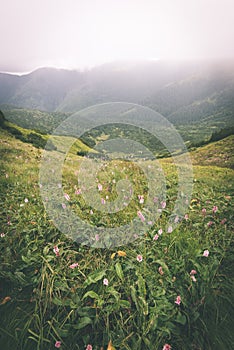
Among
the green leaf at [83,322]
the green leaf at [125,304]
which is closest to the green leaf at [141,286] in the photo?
the green leaf at [125,304]

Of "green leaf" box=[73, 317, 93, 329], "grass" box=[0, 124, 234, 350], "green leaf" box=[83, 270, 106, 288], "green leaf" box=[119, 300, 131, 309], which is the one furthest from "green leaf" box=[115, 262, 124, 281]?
"green leaf" box=[73, 317, 93, 329]

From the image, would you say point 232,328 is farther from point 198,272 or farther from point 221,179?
point 221,179

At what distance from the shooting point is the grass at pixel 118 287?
2129mm

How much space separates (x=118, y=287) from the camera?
252 centimetres

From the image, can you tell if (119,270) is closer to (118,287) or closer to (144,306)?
(118,287)

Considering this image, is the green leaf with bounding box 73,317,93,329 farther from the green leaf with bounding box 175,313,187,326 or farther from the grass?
the green leaf with bounding box 175,313,187,326

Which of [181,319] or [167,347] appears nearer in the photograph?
[167,347]

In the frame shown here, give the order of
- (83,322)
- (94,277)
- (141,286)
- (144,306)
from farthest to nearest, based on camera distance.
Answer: (94,277)
(141,286)
(144,306)
(83,322)

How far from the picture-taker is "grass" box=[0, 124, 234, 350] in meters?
2.13

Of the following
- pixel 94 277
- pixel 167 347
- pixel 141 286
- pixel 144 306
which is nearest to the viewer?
pixel 167 347

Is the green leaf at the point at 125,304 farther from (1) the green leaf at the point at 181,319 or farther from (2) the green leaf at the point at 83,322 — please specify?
(1) the green leaf at the point at 181,319

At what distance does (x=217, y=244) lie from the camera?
306 cm

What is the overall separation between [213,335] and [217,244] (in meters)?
1.18

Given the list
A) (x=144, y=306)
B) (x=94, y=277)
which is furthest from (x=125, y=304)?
(x=94, y=277)
